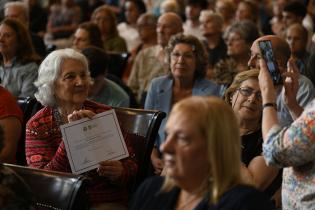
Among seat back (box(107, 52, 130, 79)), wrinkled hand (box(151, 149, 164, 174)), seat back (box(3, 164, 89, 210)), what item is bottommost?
wrinkled hand (box(151, 149, 164, 174))

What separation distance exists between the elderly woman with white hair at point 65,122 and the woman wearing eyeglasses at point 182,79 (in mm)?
1122

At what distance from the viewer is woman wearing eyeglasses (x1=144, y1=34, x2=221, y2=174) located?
4.66m

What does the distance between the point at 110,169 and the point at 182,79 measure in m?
1.61

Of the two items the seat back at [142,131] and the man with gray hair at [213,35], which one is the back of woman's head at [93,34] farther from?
the seat back at [142,131]

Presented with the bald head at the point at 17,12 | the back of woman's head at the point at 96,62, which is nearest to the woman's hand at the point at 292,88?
the back of woman's head at the point at 96,62

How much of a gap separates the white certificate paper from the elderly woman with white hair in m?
0.04

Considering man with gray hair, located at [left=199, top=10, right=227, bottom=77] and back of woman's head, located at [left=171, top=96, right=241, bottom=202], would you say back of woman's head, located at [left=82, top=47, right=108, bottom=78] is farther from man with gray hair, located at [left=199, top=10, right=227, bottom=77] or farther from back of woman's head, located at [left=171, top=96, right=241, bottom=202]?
back of woman's head, located at [left=171, top=96, right=241, bottom=202]

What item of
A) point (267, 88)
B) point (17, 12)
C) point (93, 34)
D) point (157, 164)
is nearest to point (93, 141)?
point (267, 88)

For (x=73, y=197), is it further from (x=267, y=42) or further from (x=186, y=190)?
(x=267, y=42)

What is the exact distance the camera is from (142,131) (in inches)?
139

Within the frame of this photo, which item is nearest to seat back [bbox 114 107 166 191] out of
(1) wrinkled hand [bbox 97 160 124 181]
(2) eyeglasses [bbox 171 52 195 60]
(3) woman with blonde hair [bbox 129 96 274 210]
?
(1) wrinkled hand [bbox 97 160 124 181]

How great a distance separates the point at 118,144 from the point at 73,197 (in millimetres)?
719

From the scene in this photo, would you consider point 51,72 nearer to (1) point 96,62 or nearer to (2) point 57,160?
(2) point 57,160

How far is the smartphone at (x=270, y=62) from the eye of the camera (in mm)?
2662
